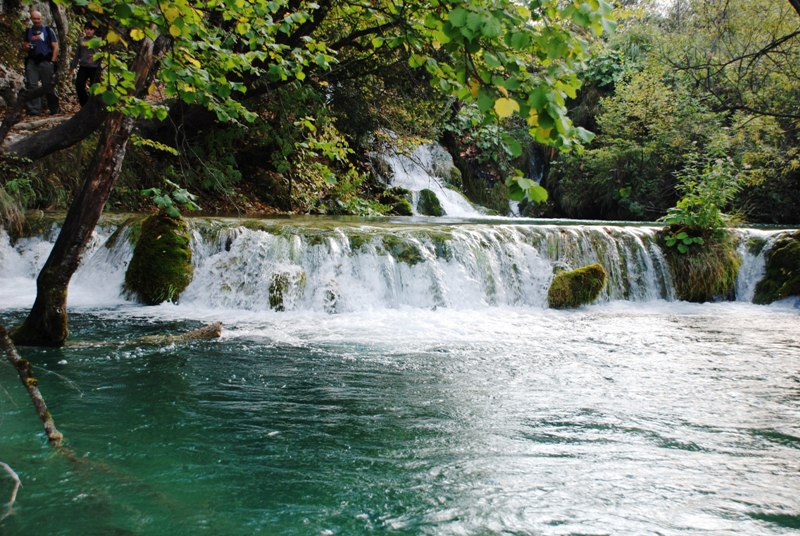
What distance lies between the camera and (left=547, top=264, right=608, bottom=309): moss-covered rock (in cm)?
999

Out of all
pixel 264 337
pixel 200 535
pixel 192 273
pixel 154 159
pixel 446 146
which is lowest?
pixel 200 535

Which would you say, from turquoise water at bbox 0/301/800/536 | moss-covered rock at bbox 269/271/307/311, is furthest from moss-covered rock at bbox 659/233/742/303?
moss-covered rock at bbox 269/271/307/311

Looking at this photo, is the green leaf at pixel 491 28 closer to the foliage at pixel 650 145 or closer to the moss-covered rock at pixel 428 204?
the foliage at pixel 650 145

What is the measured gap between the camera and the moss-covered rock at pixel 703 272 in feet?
36.6

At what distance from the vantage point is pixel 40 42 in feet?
34.8

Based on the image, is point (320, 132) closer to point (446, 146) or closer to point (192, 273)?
point (192, 273)

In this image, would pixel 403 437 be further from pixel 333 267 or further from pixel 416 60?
pixel 333 267

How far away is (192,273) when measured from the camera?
909 cm

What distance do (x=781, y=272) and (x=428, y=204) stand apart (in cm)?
1025

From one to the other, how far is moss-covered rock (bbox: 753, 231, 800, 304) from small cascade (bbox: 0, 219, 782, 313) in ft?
8.85

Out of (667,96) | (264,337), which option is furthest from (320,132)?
(667,96)

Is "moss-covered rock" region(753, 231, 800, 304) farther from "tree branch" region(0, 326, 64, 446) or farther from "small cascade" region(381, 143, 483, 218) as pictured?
"tree branch" region(0, 326, 64, 446)

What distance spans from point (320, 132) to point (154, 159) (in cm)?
426

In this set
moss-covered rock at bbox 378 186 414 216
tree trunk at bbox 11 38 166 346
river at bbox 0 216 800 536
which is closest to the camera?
river at bbox 0 216 800 536
